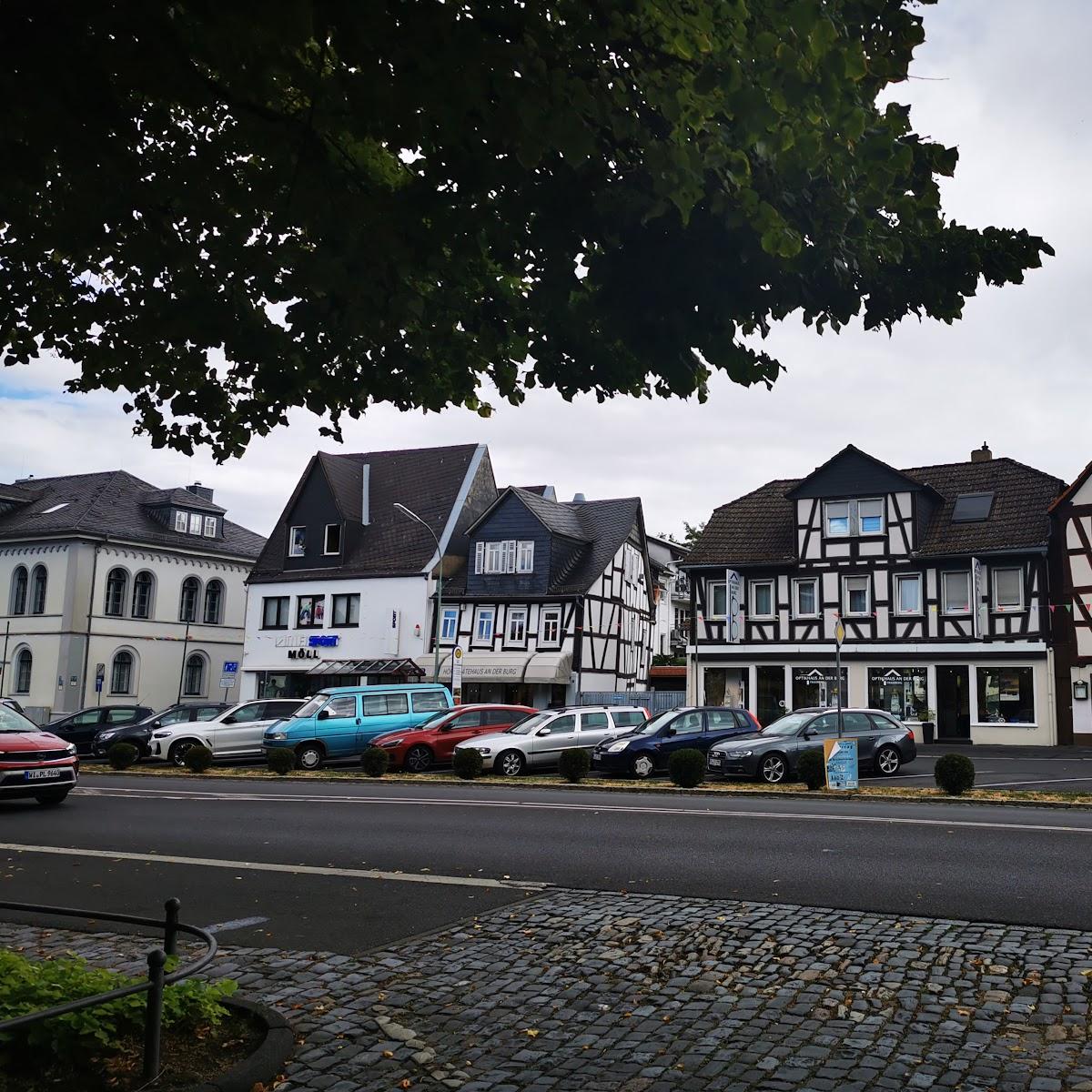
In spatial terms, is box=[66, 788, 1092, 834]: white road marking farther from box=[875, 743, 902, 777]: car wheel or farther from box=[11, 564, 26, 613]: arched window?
box=[11, 564, 26, 613]: arched window

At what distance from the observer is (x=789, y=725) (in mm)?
24188

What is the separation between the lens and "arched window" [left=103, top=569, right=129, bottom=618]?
2149 inches

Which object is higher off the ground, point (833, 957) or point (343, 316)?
point (343, 316)

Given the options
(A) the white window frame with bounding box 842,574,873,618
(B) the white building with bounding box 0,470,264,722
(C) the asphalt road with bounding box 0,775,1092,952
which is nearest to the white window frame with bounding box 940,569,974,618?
(A) the white window frame with bounding box 842,574,873,618

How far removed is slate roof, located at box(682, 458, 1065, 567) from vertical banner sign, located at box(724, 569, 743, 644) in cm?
95

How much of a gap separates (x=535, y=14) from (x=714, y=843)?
378 inches

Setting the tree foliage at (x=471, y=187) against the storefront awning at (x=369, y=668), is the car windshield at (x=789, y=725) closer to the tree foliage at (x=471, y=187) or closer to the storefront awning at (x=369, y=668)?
the tree foliage at (x=471, y=187)

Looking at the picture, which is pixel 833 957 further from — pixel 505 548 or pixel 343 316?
pixel 505 548

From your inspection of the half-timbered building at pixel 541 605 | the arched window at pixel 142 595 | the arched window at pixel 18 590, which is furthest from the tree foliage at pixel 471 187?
the arched window at pixel 18 590

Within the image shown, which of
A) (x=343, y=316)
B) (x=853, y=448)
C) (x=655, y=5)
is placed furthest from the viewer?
(x=853, y=448)

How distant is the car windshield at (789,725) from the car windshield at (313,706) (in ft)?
38.5

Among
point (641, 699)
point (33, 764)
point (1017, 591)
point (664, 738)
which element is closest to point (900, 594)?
point (1017, 591)

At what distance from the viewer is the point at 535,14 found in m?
5.56

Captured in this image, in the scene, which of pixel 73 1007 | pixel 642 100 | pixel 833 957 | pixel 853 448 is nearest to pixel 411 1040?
pixel 73 1007
